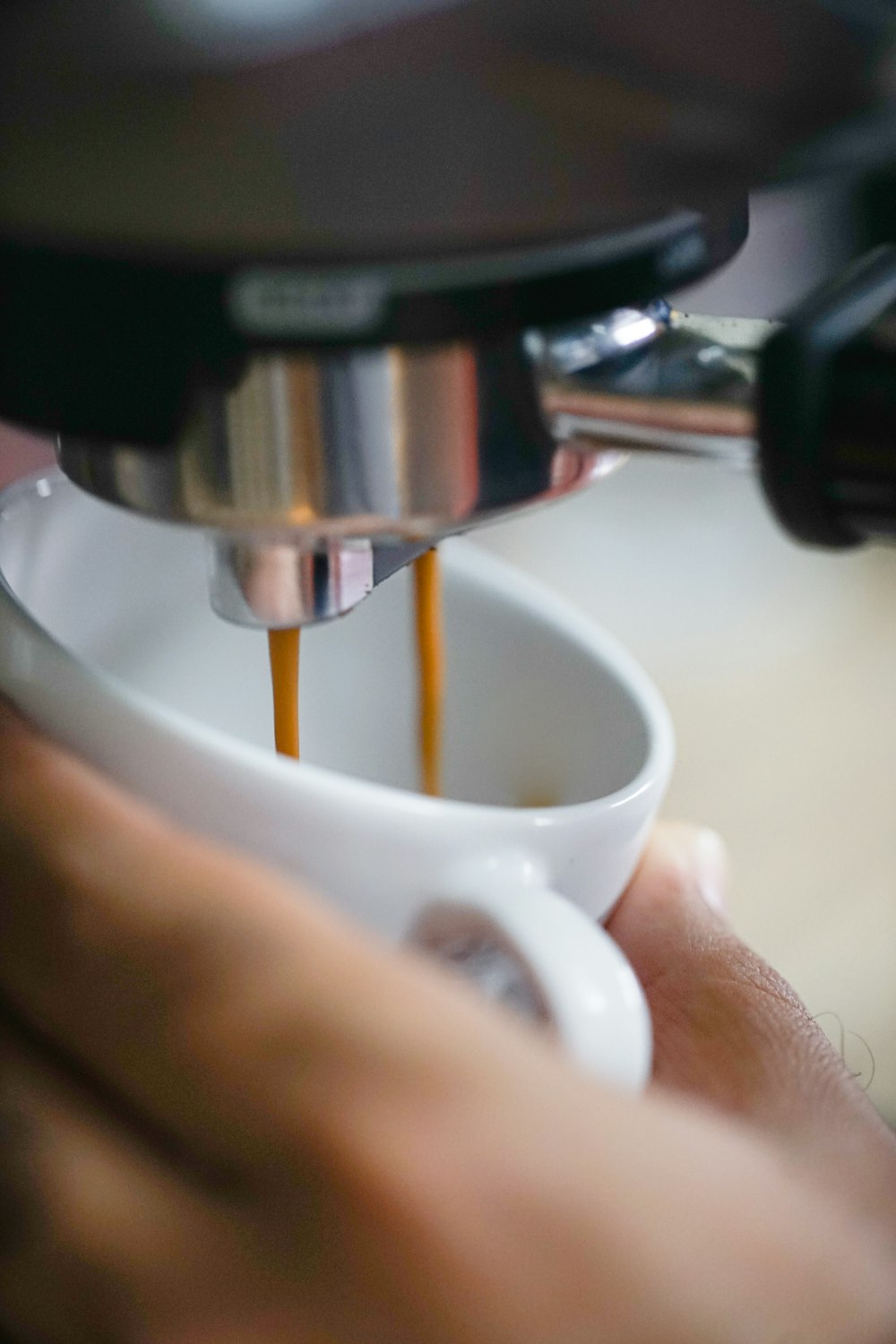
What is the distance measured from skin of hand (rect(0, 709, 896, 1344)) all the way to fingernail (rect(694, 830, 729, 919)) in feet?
0.37

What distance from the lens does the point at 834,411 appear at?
0.77ft

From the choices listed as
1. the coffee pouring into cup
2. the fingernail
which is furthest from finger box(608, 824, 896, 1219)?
the coffee pouring into cup

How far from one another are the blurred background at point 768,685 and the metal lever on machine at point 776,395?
0.49 meters

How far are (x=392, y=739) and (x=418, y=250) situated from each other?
0.27m

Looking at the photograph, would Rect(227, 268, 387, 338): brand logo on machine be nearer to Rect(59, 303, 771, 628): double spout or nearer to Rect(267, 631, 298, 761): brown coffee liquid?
Rect(59, 303, 771, 628): double spout

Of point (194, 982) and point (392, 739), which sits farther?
point (392, 739)

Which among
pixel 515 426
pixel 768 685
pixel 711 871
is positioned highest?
pixel 515 426

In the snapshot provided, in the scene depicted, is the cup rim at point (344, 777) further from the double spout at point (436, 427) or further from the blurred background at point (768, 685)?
the blurred background at point (768, 685)

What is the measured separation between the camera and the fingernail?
0.43m

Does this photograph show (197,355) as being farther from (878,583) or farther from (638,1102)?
(878,583)

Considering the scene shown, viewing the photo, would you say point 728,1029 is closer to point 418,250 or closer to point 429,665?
point 429,665

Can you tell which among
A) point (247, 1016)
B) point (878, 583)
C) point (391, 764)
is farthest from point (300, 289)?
point (878, 583)

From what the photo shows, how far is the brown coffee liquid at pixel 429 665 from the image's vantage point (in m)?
0.40

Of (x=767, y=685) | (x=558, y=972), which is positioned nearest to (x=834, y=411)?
(x=558, y=972)
